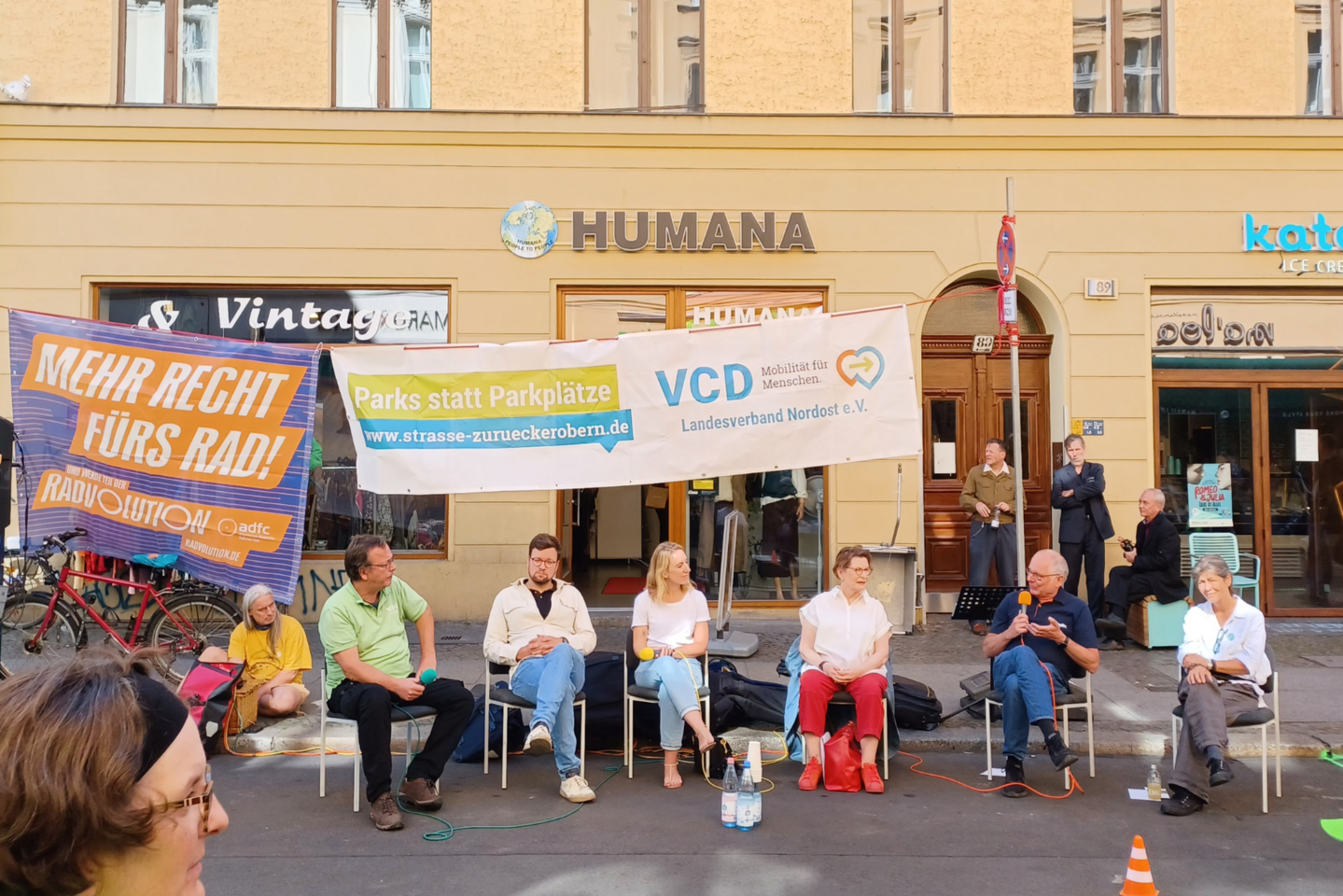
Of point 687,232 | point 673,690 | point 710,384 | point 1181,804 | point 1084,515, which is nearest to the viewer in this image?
point 1181,804

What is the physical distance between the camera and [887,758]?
6.44 m

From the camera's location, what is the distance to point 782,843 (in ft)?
16.7

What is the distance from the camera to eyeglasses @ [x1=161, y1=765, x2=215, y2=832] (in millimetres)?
1505

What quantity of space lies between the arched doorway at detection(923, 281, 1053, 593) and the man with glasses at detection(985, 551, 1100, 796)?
4.40 m

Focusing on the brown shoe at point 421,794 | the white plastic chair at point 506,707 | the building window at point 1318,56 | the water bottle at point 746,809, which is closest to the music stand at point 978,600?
the white plastic chair at point 506,707

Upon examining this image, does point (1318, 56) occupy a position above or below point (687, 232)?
above

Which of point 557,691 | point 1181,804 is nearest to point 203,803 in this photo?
point 557,691

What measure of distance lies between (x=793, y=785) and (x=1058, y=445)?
6.30 meters

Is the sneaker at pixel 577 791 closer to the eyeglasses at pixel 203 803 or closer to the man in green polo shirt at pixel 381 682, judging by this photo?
the man in green polo shirt at pixel 381 682

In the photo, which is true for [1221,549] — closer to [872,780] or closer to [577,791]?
[872,780]

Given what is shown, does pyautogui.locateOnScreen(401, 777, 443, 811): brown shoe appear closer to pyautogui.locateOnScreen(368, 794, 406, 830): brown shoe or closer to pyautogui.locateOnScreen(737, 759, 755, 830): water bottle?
pyautogui.locateOnScreen(368, 794, 406, 830): brown shoe

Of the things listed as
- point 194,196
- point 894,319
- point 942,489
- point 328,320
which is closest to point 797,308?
point 942,489

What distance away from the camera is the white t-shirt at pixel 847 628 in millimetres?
6406

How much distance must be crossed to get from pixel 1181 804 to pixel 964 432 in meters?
6.01
